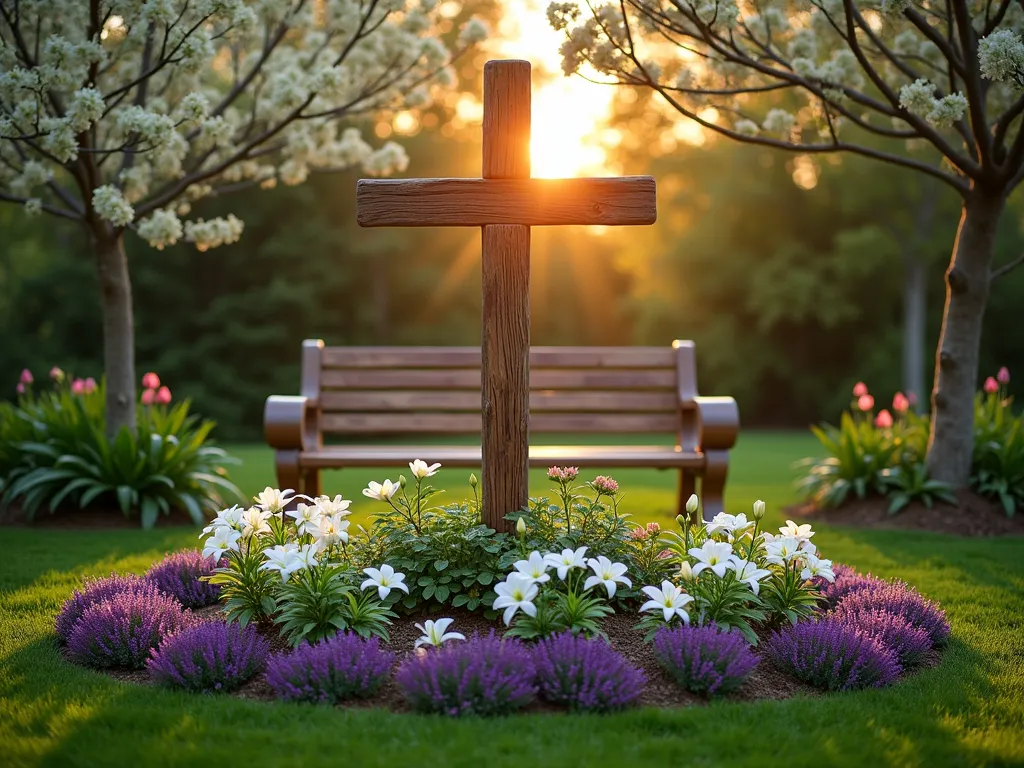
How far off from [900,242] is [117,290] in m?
17.1

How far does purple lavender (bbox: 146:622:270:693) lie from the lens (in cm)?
319

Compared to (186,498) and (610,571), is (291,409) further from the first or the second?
(610,571)

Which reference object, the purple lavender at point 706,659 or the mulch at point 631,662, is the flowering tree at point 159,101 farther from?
the purple lavender at point 706,659

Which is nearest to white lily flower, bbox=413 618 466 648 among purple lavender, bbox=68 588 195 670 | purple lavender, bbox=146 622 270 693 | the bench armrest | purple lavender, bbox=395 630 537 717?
purple lavender, bbox=395 630 537 717

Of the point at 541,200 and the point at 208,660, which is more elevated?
the point at 541,200

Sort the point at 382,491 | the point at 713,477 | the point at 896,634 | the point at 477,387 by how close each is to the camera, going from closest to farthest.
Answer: the point at 896,634, the point at 382,491, the point at 713,477, the point at 477,387

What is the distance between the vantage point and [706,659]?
10.3 feet

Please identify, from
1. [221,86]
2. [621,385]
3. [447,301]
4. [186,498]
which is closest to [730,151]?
[447,301]

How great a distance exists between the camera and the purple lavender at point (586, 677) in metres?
2.95

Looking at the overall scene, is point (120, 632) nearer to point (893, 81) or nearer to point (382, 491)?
point (382, 491)

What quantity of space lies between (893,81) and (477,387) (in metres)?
4.05

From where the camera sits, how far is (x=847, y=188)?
2008 centimetres

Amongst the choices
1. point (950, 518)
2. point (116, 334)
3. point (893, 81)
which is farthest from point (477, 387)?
point (893, 81)

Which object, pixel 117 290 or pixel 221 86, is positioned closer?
pixel 117 290
